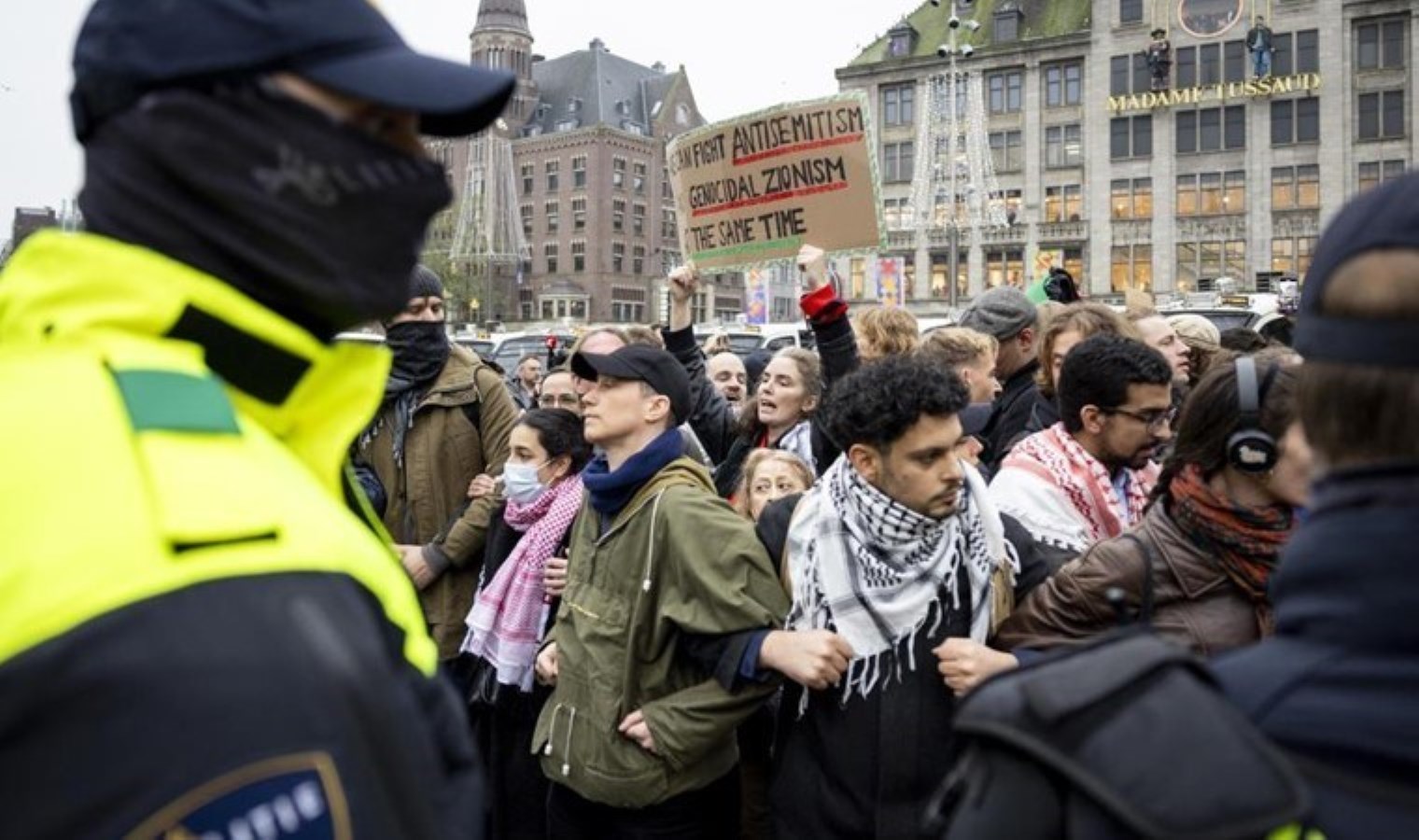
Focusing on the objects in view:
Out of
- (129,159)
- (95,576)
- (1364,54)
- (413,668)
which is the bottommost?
(413,668)

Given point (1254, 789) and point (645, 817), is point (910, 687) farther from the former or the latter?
point (1254, 789)

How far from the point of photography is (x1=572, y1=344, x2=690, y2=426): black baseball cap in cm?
443

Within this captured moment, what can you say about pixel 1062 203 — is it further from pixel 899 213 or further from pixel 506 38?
pixel 506 38

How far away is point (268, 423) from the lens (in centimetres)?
132

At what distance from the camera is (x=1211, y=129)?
54594mm

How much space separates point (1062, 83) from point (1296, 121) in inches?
433

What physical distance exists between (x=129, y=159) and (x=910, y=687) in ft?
8.46

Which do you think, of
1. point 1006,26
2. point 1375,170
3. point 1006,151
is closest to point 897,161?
point 1006,151

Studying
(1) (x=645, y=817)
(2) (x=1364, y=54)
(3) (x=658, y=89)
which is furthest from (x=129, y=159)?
(3) (x=658, y=89)

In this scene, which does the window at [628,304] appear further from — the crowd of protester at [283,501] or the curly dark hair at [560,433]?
the crowd of protester at [283,501]

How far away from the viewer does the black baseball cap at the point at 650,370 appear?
4430mm

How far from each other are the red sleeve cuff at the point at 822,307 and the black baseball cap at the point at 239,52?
3.96 m

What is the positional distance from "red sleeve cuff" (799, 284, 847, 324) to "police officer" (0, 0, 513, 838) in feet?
12.6

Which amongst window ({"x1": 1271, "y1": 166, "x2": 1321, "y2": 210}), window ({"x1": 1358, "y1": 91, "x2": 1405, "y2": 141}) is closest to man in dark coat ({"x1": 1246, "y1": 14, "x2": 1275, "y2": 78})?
window ({"x1": 1358, "y1": 91, "x2": 1405, "y2": 141})
